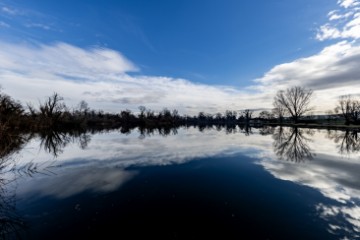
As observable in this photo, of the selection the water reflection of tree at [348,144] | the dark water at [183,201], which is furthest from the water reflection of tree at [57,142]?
the water reflection of tree at [348,144]

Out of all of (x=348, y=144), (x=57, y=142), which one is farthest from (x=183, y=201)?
(x=348, y=144)

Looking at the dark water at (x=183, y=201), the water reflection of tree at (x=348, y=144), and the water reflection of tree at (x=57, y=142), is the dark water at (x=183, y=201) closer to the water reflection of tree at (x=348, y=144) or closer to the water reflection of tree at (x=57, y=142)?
the water reflection of tree at (x=57, y=142)

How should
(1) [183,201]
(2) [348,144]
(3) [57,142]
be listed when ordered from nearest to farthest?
(1) [183,201]
(2) [348,144]
(3) [57,142]

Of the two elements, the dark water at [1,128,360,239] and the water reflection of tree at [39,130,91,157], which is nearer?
the dark water at [1,128,360,239]

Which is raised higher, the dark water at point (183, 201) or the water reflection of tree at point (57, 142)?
the water reflection of tree at point (57, 142)

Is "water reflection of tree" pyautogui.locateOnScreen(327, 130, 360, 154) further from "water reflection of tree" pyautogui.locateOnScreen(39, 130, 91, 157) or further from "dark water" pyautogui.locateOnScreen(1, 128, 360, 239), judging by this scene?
"water reflection of tree" pyautogui.locateOnScreen(39, 130, 91, 157)

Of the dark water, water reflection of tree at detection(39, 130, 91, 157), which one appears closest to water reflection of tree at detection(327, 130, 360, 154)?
the dark water

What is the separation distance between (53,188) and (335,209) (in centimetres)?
972

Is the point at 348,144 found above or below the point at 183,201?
above

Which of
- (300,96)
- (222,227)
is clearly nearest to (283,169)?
(222,227)

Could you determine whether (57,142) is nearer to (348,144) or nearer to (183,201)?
(183,201)

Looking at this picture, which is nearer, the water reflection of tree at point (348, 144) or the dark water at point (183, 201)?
the dark water at point (183, 201)

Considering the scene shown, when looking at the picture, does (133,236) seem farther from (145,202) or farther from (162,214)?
(145,202)

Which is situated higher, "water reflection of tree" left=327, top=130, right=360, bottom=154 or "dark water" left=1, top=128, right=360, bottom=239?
"water reflection of tree" left=327, top=130, right=360, bottom=154
